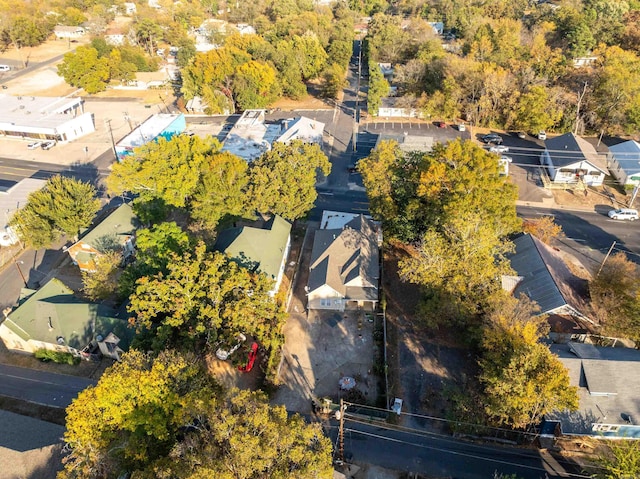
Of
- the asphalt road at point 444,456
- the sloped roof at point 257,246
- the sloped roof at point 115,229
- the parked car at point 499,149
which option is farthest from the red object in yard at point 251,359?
the parked car at point 499,149

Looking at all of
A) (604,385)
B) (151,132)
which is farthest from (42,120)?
(604,385)

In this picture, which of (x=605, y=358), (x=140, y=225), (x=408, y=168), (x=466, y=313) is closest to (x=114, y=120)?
(x=140, y=225)

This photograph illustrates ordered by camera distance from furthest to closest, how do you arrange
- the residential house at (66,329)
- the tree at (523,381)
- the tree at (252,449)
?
the residential house at (66,329), the tree at (523,381), the tree at (252,449)

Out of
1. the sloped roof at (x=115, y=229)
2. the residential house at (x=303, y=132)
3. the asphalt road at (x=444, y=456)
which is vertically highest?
the residential house at (x=303, y=132)

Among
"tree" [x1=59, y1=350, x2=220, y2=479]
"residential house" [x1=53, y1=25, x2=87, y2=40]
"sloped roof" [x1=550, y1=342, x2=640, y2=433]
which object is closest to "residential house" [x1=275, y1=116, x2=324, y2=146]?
"tree" [x1=59, y1=350, x2=220, y2=479]

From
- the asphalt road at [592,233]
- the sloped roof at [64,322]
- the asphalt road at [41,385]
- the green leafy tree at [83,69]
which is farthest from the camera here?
the green leafy tree at [83,69]

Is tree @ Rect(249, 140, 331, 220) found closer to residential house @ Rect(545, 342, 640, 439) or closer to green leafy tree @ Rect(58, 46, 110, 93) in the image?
residential house @ Rect(545, 342, 640, 439)

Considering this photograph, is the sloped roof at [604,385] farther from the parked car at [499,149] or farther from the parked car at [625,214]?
the parked car at [499,149]
